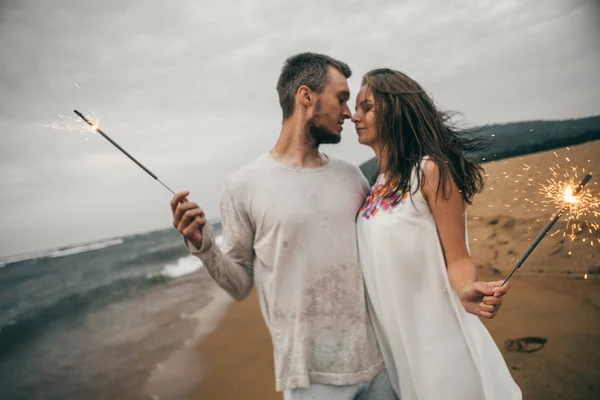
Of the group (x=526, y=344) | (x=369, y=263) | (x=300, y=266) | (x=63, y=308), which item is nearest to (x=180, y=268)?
(x=63, y=308)

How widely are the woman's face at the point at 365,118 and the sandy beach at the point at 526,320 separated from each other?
3037 millimetres

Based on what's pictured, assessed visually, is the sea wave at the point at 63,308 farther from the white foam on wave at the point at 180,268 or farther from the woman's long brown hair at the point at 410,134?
the woman's long brown hair at the point at 410,134

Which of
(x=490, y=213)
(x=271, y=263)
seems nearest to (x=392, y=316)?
(x=271, y=263)

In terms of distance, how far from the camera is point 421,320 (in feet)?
5.97

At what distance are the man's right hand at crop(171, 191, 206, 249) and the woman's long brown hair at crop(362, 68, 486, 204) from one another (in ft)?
3.55

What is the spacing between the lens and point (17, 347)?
10492 mm

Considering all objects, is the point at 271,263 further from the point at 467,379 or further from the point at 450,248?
the point at 467,379

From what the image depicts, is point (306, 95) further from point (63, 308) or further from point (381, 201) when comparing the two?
point (63, 308)

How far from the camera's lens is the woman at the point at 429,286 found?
68.1 inches

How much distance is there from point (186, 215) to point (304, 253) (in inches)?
26.0

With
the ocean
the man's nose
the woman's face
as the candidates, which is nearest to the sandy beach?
the ocean

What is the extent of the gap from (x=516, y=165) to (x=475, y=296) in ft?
48.6

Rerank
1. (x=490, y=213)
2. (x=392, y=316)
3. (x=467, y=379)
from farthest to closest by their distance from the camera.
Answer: (x=490, y=213) → (x=392, y=316) → (x=467, y=379)

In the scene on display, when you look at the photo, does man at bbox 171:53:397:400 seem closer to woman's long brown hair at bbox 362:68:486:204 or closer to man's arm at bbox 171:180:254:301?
man's arm at bbox 171:180:254:301
